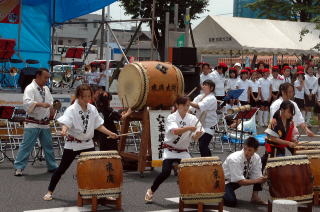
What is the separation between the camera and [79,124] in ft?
24.2

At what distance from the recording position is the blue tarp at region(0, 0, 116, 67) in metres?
16.8

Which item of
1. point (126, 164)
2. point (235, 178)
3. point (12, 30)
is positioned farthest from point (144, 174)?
point (12, 30)

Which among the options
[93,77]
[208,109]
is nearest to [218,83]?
[93,77]

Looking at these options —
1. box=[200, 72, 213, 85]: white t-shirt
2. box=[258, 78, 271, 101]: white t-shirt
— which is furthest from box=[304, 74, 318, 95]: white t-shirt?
box=[200, 72, 213, 85]: white t-shirt

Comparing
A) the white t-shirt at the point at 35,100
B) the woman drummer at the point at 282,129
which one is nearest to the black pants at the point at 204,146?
the woman drummer at the point at 282,129

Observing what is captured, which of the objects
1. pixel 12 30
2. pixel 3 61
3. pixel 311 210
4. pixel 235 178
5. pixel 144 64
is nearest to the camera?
pixel 311 210

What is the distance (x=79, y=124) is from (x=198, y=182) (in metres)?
1.77

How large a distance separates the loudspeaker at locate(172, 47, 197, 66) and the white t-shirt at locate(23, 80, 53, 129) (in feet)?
16.5

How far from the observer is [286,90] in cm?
843

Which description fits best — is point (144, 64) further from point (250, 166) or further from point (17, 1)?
point (17, 1)

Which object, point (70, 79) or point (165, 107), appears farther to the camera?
point (70, 79)

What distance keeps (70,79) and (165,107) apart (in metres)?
9.04

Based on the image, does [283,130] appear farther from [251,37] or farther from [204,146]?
[251,37]

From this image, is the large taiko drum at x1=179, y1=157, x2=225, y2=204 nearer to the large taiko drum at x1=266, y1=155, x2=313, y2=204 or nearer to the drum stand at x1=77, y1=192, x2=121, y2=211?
the large taiko drum at x1=266, y1=155, x2=313, y2=204
